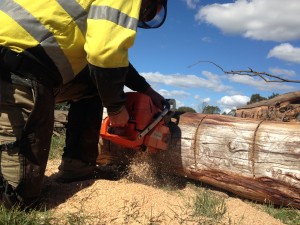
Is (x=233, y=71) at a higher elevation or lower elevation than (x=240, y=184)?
higher

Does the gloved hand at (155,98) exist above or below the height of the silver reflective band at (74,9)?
below

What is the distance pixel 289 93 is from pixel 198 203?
307cm

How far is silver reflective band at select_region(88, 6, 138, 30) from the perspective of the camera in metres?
2.38

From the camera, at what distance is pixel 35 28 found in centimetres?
249

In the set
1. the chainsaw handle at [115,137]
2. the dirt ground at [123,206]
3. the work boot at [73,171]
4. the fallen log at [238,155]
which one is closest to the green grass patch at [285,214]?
the fallen log at [238,155]

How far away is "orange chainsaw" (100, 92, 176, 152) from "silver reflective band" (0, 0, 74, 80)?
0.86 m

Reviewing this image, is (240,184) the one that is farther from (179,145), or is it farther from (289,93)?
(289,93)

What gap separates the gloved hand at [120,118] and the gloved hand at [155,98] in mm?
540

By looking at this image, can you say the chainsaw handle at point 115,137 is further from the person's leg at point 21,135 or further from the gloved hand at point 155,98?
the person's leg at point 21,135

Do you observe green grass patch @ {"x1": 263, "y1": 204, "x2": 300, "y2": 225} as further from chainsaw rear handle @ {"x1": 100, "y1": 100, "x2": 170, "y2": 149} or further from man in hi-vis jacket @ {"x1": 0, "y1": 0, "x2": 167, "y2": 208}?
man in hi-vis jacket @ {"x1": 0, "y1": 0, "x2": 167, "y2": 208}

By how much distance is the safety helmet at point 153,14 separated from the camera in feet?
9.92

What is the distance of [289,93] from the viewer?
5297 mm

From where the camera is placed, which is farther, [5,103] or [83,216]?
[5,103]

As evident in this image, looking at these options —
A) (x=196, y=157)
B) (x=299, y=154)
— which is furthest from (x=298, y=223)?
(x=196, y=157)
